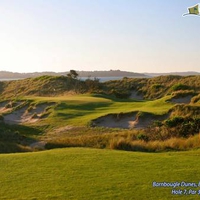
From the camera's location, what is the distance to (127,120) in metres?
25.7

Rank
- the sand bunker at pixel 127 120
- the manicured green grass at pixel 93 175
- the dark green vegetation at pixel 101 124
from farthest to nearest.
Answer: the sand bunker at pixel 127 120 → the dark green vegetation at pixel 101 124 → the manicured green grass at pixel 93 175

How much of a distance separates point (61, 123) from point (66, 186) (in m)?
19.2

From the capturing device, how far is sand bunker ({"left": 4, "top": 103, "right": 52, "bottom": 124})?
30.9 metres

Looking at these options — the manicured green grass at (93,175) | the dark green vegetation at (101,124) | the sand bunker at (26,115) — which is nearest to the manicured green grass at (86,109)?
the dark green vegetation at (101,124)

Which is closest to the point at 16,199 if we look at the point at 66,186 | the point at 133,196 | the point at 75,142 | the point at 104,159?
the point at 66,186

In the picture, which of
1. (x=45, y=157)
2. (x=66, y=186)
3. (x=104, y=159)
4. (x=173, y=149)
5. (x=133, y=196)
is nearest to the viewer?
(x=133, y=196)

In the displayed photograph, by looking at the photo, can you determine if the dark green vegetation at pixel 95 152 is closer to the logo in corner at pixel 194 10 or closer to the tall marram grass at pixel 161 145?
the tall marram grass at pixel 161 145

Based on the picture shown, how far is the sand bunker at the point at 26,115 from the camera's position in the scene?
101ft

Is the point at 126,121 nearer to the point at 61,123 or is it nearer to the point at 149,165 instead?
the point at 61,123

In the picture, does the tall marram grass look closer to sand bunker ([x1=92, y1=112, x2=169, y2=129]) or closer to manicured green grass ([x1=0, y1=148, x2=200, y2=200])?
manicured green grass ([x1=0, y1=148, x2=200, y2=200])

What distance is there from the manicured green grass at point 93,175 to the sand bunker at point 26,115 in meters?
20.3

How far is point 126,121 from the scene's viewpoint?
2561 cm

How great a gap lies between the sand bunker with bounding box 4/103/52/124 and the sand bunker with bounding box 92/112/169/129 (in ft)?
22.3

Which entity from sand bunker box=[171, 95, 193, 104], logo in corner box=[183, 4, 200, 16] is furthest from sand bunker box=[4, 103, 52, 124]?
logo in corner box=[183, 4, 200, 16]
